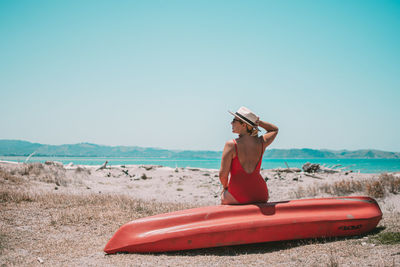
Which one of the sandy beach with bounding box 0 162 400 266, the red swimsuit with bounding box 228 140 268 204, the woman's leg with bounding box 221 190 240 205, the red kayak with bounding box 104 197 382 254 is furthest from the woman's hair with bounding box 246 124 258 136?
the sandy beach with bounding box 0 162 400 266

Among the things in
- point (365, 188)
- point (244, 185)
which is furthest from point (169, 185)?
point (244, 185)

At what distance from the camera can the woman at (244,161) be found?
4.56 m

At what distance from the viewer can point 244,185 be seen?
464 centimetres

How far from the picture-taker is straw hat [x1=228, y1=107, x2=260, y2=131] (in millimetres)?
4621

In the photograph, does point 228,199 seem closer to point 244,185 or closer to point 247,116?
point 244,185

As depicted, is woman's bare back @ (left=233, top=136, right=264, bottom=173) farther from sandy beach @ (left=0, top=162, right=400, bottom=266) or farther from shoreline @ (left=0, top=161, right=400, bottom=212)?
shoreline @ (left=0, top=161, right=400, bottom=212)

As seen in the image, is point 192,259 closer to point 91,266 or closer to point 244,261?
point 244,261

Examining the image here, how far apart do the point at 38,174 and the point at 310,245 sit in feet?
39.3

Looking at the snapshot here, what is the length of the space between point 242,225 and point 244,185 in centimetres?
66

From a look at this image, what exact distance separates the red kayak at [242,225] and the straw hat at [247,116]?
1248mm

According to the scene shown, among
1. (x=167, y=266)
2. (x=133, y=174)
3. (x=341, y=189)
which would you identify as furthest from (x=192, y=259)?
(x=133, y=174)

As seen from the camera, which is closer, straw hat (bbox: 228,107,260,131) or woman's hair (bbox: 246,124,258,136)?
straw hat (bbox: 228,107,260,131)

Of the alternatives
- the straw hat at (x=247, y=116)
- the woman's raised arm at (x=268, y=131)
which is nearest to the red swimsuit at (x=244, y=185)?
the woman's raised arm at (x=268, y=131)

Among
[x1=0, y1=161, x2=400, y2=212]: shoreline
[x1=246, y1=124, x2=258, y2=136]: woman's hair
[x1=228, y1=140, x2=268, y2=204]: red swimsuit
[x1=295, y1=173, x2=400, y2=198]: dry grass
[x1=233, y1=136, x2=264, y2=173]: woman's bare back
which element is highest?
[x1=246, y1=124, x2=258, y2=136]: woman's hair
